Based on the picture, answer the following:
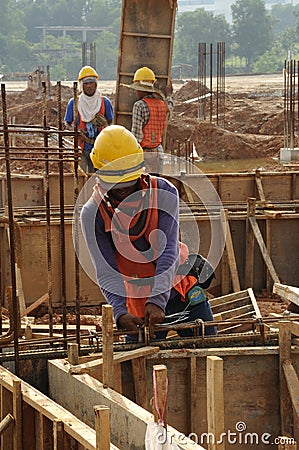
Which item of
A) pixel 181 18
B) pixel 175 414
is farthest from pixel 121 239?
pixel 181 18

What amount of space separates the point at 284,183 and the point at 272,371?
7770 mm

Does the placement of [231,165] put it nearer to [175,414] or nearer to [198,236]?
[198,236]

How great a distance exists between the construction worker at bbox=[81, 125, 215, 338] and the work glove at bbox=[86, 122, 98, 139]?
5.49m

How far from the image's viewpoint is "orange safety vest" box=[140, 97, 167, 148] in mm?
11125

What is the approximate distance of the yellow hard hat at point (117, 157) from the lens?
19.4ft

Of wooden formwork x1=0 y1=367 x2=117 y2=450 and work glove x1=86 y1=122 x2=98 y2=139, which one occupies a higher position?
work glove x1=86 y1=122 x2=98 y2=139

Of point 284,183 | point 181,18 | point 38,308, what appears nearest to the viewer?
point 38,308

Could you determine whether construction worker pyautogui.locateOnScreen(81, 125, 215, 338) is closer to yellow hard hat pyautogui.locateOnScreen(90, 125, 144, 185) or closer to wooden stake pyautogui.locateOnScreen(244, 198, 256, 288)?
yellow hard hat pyautogui.locateOnScreen(90, 125, 144, 185)

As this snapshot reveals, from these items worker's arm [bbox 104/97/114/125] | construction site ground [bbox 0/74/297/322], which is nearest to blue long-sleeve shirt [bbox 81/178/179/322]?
worker's arm [bbox 104/97/114/125]

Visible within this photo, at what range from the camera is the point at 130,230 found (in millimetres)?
A: 6137

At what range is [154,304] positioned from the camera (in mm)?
6109

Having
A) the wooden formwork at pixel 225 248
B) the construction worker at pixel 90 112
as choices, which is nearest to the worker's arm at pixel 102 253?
the wooden formwork at pixel 225 248

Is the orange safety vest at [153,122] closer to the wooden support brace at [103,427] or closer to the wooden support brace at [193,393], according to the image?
the wooden support brace at [193,393]

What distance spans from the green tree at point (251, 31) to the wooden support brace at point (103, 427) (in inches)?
3947
